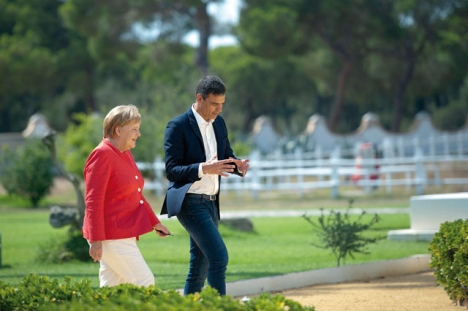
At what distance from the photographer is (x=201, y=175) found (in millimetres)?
5840

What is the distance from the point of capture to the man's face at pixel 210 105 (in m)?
5.95

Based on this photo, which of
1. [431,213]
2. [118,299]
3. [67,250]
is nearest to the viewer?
[118,299]

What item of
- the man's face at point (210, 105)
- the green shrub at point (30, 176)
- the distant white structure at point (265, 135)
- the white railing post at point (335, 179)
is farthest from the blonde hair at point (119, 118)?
the distant white structure at point (265, 135)

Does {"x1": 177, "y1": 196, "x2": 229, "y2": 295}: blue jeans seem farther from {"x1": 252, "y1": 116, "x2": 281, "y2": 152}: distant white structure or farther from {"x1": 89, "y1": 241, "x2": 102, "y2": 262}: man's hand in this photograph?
{"x1": 252, "y1": 116, "x2": 281, "y2": 152}: distant white structure

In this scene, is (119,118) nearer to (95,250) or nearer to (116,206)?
(116,206)

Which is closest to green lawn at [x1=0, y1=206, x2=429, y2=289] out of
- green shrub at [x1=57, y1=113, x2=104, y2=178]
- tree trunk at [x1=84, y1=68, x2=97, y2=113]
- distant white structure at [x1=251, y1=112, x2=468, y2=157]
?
green shrub at [x1=57, y1=113, x2=104, y2=178]

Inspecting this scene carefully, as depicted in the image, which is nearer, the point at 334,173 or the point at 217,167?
the point at 217,167

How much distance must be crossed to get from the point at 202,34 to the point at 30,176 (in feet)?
57.7

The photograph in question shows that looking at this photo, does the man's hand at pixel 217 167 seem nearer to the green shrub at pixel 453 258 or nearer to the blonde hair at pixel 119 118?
the blonde hair at pixel 119 118

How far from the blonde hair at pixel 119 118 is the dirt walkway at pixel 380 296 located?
107 inches

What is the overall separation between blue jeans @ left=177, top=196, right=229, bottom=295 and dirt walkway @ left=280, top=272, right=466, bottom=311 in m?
1.67

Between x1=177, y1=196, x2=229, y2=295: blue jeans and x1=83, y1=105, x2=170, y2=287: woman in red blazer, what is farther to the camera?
x1=177, y1=196, x2=229, y2=295: blue jeans

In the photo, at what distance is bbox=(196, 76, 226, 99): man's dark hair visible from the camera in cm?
591

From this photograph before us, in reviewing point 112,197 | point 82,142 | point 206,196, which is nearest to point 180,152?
point 206,196
